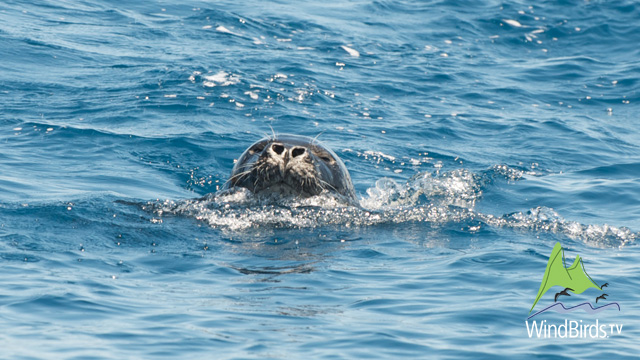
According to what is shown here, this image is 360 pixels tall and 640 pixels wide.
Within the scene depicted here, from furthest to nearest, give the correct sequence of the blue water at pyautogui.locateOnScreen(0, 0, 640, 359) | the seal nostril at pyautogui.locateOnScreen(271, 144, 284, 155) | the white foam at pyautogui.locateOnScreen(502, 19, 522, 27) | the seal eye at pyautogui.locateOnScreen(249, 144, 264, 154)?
1. the white foam at pyautogui.locateOnScreen(502, 19, 522, 27)
2. the seal eye at pyautogui.locateOnScreen(249, 144, 264, 154)
3. the seal nostril at pyautogui.locateOnScreen(271, 144, 284, 155)
4. the blue water at pyautogui.locateOnScreen(0, 0, 640, 359)

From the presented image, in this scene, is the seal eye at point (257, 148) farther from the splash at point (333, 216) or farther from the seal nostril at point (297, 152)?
the seal nostril at point (297, 152)

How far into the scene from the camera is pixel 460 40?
78.2 ft

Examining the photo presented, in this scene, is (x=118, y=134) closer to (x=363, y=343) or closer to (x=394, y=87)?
(x=394, y=87)

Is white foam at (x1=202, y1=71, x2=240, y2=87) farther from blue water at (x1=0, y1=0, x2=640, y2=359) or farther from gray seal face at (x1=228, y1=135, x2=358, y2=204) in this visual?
gray seal face at (x1=228, y1=135, x2=358, y2=204)

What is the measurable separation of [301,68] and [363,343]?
13.5 metres

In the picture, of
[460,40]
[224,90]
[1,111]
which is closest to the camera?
[1,111]

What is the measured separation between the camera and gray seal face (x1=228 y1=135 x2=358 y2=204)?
9.00 m

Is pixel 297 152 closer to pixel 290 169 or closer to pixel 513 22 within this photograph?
pixel 290 169

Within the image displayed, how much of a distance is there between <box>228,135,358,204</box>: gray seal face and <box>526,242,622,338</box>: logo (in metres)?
2.41

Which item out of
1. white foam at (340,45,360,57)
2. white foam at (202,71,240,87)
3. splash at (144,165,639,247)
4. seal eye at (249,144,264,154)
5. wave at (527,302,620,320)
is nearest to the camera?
wave at (527,302,620,320)

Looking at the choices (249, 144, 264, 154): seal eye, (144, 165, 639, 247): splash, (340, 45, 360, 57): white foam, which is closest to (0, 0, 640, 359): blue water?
(144, 165, 639, 247): splash

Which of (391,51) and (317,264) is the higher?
(391,51)

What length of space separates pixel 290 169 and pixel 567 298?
3.08 metres

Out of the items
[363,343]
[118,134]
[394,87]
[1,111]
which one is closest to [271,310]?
[363,343]
